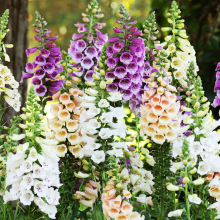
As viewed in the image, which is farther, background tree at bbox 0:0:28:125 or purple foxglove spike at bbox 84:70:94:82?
background tree at bbox 0:0:28:125

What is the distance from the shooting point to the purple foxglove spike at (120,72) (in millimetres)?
2727

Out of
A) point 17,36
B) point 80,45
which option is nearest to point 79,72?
point 80,45

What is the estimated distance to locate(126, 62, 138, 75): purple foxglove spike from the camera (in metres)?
2.73

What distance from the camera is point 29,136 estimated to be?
235cm

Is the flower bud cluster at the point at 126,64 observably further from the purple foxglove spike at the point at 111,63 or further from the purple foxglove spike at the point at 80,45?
the purple foxglove spike at the point at 80,45

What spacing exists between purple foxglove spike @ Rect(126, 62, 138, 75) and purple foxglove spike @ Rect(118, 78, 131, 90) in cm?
5

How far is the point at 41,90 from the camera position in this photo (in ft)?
9.60

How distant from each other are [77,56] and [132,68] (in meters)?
0.35

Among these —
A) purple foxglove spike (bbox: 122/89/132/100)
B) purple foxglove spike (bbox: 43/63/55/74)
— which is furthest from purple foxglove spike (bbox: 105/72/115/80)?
purple foxglove spike (bbox: 43/63/55/74)

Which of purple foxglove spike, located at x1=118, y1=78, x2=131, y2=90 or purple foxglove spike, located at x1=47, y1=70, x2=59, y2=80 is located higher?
purple foxglove spike, located at x1=47, y1=70, x2=59, y2=80

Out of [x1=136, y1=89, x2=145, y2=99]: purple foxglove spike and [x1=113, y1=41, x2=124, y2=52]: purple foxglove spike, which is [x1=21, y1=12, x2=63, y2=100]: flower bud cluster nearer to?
[x1=113, y1=41, x2=124, y2=52]: purple foxglove spike

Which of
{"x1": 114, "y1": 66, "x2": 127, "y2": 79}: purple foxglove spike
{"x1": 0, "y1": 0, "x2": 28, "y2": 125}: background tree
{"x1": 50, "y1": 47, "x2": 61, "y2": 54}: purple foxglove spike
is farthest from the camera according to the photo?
{"x1": 0, "y1": 0, "x2": 28, "y2": 125}: background tree

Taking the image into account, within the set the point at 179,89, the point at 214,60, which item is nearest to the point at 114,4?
the point at 214,60

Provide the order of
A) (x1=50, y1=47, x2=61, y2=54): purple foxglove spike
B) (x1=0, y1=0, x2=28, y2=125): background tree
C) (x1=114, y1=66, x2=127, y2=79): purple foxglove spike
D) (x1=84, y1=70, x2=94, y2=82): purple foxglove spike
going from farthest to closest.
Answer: (x1=0, y1=0, x2=28, y2=125): background tree → (x1=50, y1=47, x2=61, y2=54): purple foxglove spike → (x1=84, y1=70, x2=94, y2=82): purple foxglove spike → (x1=114, y1=66, x2=127, y2=79): purple foxglove spike
